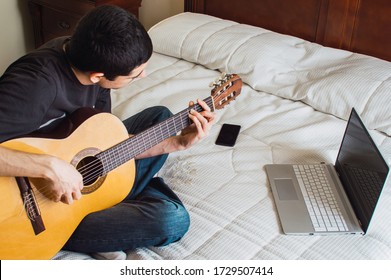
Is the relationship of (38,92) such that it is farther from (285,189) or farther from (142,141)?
(285,189)

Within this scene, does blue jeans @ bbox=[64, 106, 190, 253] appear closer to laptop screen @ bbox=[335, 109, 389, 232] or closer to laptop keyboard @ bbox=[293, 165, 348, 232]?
laptop keyboard @ bbox=[293, 165, 348, 232]

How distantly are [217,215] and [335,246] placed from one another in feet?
1.04

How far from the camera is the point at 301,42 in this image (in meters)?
2.14

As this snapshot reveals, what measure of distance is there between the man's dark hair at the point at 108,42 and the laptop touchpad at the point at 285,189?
1.83 ft

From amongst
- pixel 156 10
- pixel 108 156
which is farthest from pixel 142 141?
pixel 156 10

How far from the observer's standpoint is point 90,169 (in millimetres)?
1289

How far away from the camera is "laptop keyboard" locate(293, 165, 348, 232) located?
4.45ft

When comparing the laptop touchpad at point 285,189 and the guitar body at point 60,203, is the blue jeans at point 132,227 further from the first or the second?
the laptop touchpad at point 285,189

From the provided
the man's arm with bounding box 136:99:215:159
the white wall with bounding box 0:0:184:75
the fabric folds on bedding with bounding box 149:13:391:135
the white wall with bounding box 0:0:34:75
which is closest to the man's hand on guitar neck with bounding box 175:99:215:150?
the man's arm with bounding box 136:99:215:159

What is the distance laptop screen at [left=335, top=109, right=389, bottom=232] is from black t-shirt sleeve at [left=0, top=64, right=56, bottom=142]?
825 millimetres

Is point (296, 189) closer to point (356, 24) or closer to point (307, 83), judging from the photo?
point (307, 83)

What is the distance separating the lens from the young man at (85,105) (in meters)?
1.17

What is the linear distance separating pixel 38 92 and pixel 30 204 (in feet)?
0.86

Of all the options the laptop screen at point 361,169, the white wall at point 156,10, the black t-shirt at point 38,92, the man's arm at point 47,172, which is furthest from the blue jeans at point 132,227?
the white wall at point 156,10
